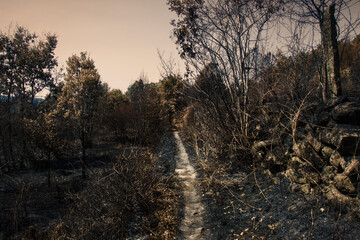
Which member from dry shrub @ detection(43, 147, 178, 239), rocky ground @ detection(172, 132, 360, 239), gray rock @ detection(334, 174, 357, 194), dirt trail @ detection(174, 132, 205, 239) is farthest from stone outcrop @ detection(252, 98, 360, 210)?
dry shrub @ detection(43, 147, 178, 239)

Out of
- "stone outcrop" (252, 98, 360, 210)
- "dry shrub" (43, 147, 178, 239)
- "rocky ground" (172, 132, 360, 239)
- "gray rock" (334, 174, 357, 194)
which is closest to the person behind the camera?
"rocky ground" (172, 132, 360, 239)

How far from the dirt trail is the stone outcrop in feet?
7.12

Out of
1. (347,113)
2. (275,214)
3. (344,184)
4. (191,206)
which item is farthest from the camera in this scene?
(191,206)

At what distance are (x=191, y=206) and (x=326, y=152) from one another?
3401 mm

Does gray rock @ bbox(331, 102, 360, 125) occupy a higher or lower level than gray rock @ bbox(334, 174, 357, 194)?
higher

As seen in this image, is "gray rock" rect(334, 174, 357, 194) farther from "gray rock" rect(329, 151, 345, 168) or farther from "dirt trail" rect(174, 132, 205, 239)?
"dirt trail" rect(174, 132, 205, 239)

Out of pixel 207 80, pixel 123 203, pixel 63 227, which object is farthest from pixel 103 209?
pixel 207 80

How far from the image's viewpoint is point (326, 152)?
3836mm

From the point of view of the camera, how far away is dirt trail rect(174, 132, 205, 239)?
172 inches

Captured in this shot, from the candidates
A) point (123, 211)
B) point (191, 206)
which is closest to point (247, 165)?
point (191, 206)

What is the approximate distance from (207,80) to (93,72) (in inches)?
548

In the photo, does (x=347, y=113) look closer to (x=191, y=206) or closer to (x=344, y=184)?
(x=344, y=184)

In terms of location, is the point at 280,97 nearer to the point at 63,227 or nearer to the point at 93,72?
the point at 63,227

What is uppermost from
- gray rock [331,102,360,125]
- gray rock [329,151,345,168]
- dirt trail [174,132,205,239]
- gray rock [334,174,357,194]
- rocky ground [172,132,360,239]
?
gray rock [331,102,360,125]
